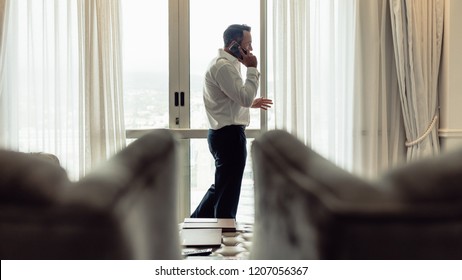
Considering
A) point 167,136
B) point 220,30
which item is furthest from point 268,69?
point 167,136

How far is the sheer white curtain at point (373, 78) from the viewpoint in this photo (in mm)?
2875

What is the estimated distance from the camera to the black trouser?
2443mm

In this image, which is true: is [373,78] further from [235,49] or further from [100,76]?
[100,76]

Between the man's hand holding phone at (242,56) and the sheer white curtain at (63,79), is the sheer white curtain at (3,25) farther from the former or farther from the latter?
the man's hand holding phone at (242,56)

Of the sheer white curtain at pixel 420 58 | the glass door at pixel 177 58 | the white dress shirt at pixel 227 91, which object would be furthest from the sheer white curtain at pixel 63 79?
the sheer white curtain at pixel 420 58

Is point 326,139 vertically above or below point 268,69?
below

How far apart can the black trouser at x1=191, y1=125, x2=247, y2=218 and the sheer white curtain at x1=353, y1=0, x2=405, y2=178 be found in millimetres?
837

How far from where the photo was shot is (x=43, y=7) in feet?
9.14

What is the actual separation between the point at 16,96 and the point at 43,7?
57 cm

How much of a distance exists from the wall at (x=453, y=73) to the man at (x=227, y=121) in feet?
3.91

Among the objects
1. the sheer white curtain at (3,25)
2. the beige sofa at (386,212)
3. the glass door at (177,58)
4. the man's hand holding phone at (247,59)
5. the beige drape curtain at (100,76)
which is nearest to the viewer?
the beige sofa at (386,212)

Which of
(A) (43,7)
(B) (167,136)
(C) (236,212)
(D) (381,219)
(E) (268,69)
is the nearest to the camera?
(D) (381,219)

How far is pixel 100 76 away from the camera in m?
2.84

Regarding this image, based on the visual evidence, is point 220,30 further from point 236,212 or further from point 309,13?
point 236,212
